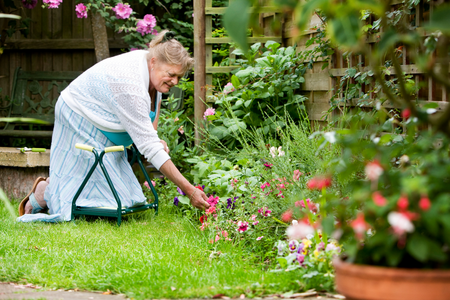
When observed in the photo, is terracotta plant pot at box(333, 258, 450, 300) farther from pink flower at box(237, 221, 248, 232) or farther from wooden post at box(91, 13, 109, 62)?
wooden post at box(91, 13, 109, 62)

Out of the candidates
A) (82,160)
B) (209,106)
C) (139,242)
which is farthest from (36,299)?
(209,106)

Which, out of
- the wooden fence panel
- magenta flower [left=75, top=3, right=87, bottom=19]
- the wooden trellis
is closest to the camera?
the wooden trellis

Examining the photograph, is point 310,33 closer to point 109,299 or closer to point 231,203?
point 231,203

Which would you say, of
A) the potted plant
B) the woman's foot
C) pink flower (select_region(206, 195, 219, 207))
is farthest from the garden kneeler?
the potted plant

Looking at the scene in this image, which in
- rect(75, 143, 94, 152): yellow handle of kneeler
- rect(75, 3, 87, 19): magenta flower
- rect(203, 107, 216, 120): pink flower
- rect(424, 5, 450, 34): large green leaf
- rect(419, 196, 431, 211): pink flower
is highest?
rect(75, 3, 87, 19): magenta flower

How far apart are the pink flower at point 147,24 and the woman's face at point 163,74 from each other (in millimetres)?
1615

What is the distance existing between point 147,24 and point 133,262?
3137mm

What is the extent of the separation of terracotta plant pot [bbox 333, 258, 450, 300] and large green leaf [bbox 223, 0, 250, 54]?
53 cm

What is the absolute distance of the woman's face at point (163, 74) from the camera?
327 centimetres

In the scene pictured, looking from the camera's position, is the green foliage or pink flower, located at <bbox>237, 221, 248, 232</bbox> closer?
pink flower, located at <bbox>237, 221, 248, 232</bbox>

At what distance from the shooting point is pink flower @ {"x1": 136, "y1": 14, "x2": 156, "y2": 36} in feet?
15.8

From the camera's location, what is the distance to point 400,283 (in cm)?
101

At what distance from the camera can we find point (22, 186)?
4379 mm

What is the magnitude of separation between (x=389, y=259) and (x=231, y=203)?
1793 millimetres
